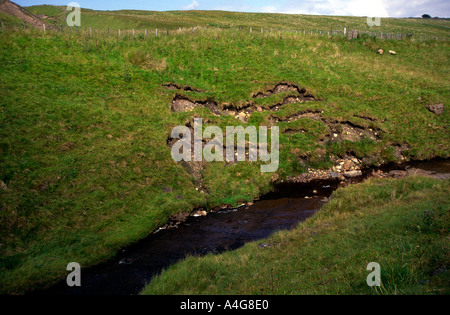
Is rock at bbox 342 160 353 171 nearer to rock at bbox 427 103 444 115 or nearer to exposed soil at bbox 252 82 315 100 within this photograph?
exposed soil at bbox 252 82 315 100

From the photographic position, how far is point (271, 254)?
1334 centimetres

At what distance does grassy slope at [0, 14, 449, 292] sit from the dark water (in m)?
0.97

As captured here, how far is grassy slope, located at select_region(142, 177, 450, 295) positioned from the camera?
326 inches

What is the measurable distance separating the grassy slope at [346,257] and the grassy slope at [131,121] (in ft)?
20.5

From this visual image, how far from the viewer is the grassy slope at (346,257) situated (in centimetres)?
828

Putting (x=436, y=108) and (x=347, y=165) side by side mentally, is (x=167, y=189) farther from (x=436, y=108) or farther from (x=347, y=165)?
(x=436, y=108)

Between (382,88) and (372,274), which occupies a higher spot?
(382,88)

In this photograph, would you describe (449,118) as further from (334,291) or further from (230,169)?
(334,291)

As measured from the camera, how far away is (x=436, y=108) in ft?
111

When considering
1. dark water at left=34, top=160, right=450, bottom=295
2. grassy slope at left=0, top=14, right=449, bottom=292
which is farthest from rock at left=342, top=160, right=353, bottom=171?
dark water at left=34, top=160, right=450, bottom=295

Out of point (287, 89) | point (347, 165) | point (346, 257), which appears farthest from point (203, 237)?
point (287, 89)

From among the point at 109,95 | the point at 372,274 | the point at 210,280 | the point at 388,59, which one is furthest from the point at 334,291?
the point at 388,59

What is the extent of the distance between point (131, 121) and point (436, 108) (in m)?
31.0

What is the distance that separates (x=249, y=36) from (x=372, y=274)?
133 ft
